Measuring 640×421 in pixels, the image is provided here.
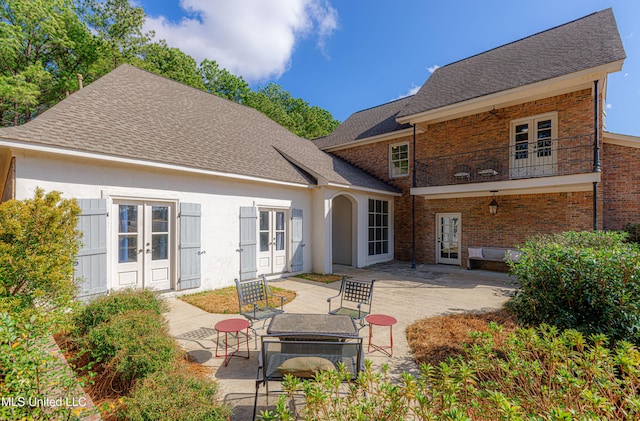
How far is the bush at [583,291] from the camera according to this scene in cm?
301

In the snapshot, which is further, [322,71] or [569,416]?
[322,71]

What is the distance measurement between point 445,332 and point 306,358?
3.22 m

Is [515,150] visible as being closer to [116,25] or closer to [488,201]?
[488,201]

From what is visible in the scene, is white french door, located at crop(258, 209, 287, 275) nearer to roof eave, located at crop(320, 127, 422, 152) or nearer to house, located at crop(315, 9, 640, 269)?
house, located at crop(315, 9, 640, 269)

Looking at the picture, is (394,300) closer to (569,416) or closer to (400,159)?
(569,416)

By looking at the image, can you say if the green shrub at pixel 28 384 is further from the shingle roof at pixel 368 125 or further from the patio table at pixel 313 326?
the shingle roof at pixel 368 125

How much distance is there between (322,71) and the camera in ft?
61.1

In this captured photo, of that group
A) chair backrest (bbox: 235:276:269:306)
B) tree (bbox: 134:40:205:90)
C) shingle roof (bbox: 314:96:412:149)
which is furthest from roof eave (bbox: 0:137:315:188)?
tree (bbox: 134:40:205:90)

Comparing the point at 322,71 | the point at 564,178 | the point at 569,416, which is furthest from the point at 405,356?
the point at 322,71

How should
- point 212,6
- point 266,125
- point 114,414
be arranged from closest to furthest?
point 114,414 → point 212,6 → point 266,125

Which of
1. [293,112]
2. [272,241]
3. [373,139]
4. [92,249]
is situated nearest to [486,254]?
[373,139]

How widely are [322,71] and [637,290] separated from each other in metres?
19.0

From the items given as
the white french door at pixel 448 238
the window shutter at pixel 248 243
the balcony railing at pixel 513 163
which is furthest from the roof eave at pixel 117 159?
the white french door at pixel 448 238

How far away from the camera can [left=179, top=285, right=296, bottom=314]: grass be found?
6.28 metres
